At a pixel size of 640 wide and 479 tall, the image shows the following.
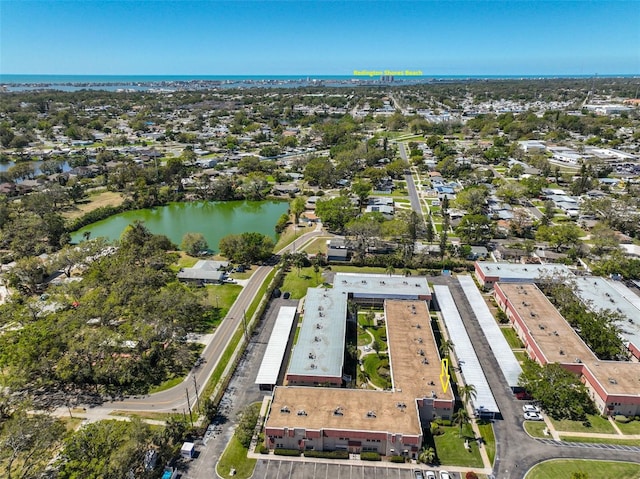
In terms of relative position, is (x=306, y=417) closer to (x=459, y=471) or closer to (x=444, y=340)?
(x=459, y=471)

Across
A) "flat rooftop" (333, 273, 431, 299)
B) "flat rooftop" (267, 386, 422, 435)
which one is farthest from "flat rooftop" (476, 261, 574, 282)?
"flat rooftop" (267, 386, 422, 435)

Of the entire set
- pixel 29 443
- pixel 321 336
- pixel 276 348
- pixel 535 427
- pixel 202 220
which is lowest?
pixel 202 220

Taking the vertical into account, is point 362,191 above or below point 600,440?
above

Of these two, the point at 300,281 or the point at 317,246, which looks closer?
the point at 300,281

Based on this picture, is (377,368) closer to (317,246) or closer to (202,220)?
(317,246)

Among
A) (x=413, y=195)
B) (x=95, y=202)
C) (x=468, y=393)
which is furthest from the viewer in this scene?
(x=413, y=195)

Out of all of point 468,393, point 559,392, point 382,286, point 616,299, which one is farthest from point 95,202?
point 616,299
